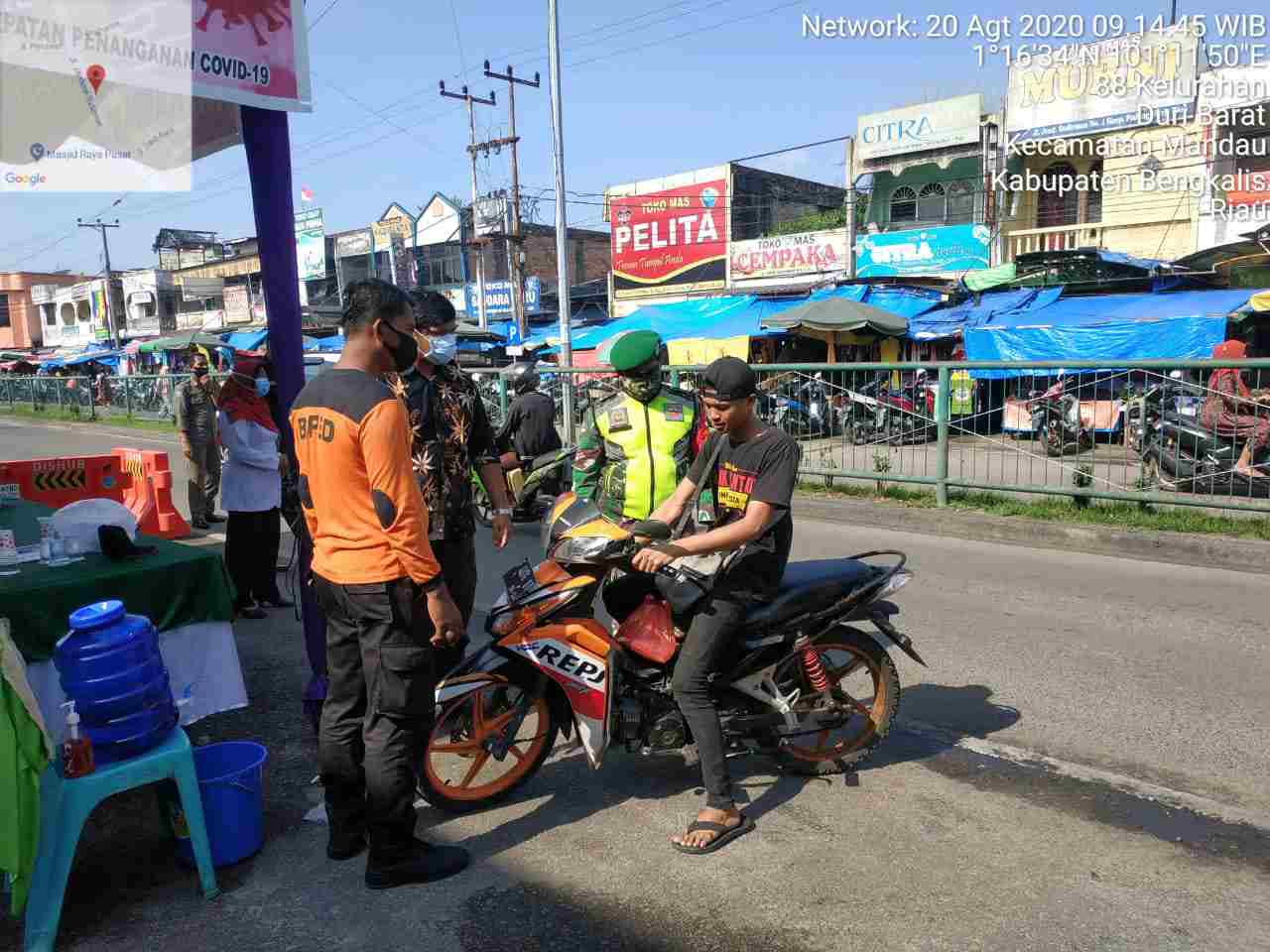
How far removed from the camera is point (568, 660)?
10.9ft

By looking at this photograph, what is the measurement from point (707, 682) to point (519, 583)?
80 cm

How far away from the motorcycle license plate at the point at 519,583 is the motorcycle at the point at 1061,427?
260 inches

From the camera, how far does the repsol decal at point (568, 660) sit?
3.30 metres

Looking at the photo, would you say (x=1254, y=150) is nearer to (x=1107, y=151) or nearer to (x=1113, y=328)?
(x=1107, y=151)

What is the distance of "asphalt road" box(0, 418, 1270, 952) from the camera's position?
Answer: 107 inches

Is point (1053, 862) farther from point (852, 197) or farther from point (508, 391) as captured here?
point (852, 197)

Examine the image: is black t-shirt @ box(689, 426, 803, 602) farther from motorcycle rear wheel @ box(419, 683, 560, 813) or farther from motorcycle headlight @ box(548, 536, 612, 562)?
motorcycle rear wheel @ box(419, 683, 560, 813)

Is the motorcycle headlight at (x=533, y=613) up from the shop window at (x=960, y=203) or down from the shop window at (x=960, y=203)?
down

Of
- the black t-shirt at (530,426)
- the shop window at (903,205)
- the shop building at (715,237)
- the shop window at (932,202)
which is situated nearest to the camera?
the black t-shirt at (530,426)

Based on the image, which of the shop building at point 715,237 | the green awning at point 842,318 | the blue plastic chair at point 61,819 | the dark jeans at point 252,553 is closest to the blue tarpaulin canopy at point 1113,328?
the green awning at point 842,318

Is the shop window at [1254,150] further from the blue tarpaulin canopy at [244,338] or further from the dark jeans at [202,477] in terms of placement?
the blue tarpaulin canopy at [244,338]

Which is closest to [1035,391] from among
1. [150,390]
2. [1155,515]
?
[1155,515]

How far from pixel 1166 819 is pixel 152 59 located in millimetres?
4988

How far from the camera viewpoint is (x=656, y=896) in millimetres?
2896
